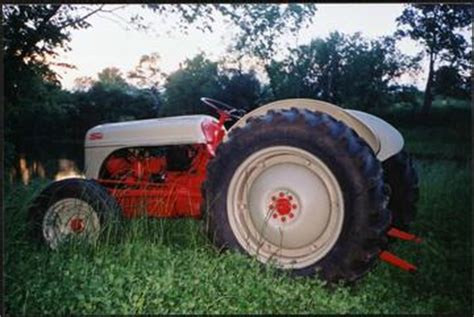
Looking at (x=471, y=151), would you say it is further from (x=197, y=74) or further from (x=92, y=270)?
(x=92, y=270)

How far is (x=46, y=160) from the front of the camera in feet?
11.6

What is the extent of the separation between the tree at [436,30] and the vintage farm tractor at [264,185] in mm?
470

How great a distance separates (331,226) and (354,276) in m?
0.27

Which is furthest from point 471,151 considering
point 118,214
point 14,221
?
point 14,221

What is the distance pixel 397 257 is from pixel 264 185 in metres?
0.87

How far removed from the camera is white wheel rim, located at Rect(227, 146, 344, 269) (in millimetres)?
3053

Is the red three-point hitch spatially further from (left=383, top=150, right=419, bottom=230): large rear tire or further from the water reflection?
the water reflection

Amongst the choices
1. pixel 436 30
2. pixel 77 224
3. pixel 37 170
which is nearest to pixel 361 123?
pixel 436 30

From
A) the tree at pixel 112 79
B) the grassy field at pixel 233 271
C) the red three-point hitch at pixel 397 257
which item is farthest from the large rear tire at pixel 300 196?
the tree at pixel 112 79

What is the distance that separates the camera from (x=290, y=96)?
3521mm

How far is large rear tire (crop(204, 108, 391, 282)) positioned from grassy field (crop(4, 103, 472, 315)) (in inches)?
5.4

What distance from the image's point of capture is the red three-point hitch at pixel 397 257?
3137mm

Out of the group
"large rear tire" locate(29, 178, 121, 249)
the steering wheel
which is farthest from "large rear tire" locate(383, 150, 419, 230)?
"large rear tire" locate(29, 178, 121, 249)

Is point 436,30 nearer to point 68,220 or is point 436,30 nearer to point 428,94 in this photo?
point 428,94
